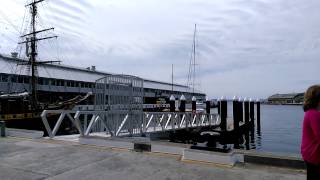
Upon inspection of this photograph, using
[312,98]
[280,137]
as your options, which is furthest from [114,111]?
[280,137]

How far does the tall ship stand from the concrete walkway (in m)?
23.3

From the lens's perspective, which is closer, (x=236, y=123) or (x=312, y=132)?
(x=312, y=132)

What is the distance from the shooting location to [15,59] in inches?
2172

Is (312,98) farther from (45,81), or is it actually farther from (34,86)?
(45,81)

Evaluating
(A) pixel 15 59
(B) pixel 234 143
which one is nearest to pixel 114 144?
(B) pixel 234 143

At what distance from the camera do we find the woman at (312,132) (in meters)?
3.79

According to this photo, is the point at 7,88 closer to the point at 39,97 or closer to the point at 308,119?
the point at 39,97

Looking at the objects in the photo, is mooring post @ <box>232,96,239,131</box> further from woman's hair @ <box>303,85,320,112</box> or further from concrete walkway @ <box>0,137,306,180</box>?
woman's hair @ <box>303,85,320,112</box>

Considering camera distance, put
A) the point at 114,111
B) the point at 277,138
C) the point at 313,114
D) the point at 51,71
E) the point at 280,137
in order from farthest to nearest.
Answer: the point at 51,71 < the point at 280,137 < the point at 277,138 < the point at 114,111 < the point at 313,114

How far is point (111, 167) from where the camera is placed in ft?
24.6

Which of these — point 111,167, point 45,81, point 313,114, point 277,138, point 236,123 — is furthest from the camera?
point 45,81

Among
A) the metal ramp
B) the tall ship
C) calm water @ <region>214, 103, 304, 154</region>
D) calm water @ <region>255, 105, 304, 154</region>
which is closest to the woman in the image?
the metal ramp

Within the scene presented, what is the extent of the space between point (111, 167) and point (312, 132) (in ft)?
15.4

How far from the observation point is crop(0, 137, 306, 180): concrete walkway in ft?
21.8
